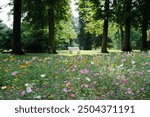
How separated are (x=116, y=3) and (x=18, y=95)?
32655 millimetres

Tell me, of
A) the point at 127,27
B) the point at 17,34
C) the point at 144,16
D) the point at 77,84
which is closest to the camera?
the point at 77,84

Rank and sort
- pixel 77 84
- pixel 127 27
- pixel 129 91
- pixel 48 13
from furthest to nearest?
1. pixel 127 27
2. pixel 48 13
3. pixel 77 84
4. pixel 129 91

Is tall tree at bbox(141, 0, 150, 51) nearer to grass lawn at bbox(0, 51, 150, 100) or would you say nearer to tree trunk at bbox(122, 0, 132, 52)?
tree trunk at bbox(122, 0, 132, 52)

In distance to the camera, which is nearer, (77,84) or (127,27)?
(77,84)

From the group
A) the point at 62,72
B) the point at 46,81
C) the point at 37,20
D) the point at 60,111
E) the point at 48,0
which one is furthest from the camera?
the point at 37,20

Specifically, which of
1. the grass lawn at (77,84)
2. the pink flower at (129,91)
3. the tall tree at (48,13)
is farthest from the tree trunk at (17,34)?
the pink flower at (129,91)

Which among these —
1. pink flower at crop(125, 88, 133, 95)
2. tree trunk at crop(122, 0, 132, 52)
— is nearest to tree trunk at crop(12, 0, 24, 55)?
tree trunk at crop(122, 0, 132, 52)

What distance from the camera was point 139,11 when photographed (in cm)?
3975

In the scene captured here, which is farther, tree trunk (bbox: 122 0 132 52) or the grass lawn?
tree trunk (bbox: 122 0 132 52)

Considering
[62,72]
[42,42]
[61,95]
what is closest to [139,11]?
[42,42]

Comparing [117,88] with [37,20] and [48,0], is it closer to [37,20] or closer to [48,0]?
[48,0]

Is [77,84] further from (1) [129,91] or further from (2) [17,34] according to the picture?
(2) [17,34]

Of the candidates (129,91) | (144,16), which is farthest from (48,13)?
(129,91)

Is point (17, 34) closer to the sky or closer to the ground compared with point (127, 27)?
closer to the ground
